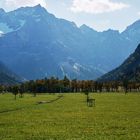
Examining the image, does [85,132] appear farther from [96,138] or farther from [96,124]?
[96,124]

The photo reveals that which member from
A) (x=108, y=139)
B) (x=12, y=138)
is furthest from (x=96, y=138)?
(x=12, y=138)

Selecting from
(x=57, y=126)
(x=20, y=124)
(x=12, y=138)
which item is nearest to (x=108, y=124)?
(x=57, y=126)

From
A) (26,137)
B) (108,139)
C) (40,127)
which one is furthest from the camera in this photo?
(40,127)

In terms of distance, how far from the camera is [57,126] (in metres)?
61.0

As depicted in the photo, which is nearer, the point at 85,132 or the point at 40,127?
the point at 85,132

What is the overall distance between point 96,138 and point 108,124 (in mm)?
14835

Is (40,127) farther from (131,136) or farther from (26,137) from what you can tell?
(131,136)

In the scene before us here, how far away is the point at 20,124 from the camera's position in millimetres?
64312

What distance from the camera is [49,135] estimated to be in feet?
166

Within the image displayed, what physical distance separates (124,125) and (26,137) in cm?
1658

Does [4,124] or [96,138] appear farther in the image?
[4,124]

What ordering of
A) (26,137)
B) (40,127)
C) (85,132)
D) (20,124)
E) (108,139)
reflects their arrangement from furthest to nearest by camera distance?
(20,124), (40,127), (85,132), (26,137), (108,139)

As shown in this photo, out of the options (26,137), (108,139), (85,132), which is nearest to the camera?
(108,139)

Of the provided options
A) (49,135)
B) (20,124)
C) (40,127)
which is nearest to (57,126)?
(40,127)
